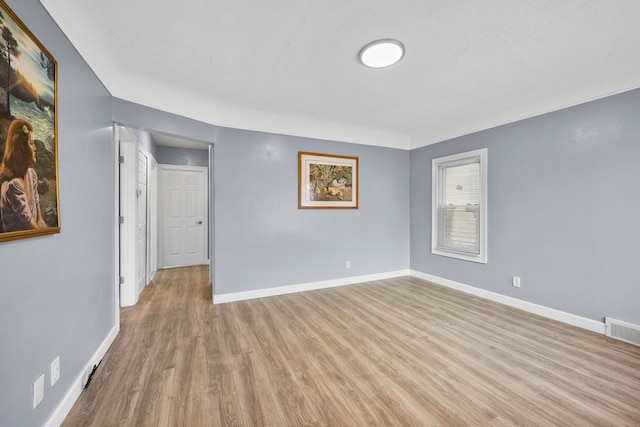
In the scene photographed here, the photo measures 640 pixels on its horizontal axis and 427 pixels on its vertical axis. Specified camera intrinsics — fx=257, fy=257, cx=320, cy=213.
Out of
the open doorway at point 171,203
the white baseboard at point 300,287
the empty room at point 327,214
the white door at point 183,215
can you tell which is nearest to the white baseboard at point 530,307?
the empty room at point 327,214

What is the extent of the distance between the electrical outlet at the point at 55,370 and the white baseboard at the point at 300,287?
1855 millimetres

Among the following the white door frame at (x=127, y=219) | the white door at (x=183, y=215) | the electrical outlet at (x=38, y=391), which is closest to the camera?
the electrical outlet at (x=38, y=391)

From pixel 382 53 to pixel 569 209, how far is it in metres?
2.55

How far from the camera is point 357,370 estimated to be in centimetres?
192

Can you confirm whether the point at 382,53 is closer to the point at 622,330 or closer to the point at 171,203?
the point at 622,330

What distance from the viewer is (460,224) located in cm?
384

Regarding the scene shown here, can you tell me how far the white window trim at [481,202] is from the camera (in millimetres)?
3439

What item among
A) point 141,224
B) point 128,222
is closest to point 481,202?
point 128,222

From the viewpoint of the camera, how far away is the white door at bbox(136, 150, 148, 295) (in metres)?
3.45

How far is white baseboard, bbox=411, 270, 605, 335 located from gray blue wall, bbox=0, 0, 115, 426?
418cm

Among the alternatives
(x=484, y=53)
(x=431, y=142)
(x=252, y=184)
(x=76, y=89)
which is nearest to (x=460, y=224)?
(x=431, y=142)

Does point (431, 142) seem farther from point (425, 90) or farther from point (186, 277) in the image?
point (186, 277)

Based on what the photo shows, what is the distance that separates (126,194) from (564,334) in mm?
4924

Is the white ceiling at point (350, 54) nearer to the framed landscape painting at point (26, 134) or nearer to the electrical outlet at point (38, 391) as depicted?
the framed landscape painting at point (26, 134)
